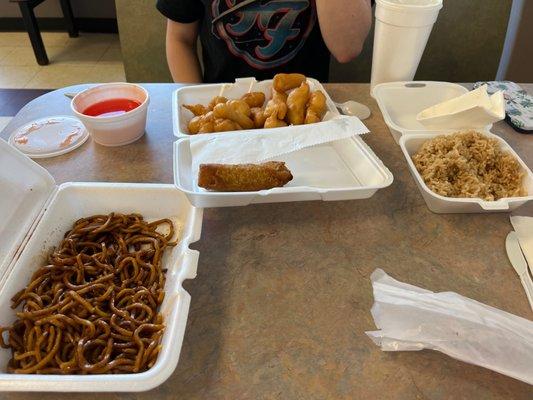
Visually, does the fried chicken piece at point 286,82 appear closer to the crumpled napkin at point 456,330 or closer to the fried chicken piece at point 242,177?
the fried chicken piece at point 242,177

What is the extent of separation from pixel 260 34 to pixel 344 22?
0.87ft

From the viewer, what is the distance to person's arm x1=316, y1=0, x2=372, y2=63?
1231 millimetres

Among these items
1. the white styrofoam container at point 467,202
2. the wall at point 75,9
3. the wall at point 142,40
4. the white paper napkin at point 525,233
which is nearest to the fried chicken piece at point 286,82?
the white styrofoam container at point 467,202

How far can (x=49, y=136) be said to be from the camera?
3.53ft

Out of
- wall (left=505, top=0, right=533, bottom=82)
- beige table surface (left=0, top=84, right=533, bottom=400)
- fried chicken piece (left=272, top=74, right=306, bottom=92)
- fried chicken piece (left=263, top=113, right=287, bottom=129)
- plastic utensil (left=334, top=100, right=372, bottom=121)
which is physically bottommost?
wall (left=505, top=0, right=533, bottom=82)

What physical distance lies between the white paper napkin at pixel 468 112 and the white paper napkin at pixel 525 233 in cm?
27

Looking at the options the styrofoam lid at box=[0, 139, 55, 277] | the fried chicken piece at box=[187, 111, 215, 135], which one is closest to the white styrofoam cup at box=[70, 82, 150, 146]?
the fried chicken piece at box=[187, 111, 215, 135]

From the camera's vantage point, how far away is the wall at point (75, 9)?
11.6 ft

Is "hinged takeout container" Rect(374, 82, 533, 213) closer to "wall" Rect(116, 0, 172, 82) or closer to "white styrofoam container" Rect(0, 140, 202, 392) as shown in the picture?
"white styrofoam container" Rect(0, 140, 202, 392)

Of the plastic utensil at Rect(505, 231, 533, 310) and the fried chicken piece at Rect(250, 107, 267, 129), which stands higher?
the fried chicken piece at Rect(250, 107, 267, 129)

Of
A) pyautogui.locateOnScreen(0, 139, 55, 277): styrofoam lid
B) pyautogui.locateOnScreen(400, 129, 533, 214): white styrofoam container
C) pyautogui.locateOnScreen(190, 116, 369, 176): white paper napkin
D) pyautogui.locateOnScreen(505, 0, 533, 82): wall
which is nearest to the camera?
pyautogui.locateOnScreen(0, 139, 55, 277): styrofoam lid

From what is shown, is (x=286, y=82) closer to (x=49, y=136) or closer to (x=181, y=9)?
(x=181, y=9)

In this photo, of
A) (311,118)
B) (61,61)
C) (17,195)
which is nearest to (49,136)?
(17,195)

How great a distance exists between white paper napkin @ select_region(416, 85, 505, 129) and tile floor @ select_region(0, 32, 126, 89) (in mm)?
2443
